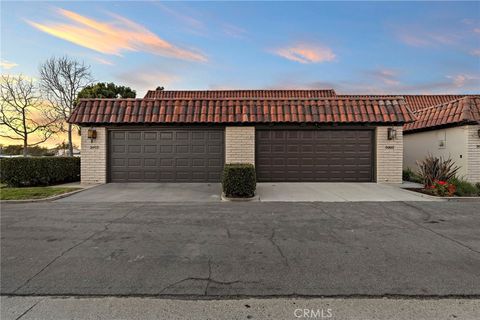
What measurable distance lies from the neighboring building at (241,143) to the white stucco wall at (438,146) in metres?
2.16

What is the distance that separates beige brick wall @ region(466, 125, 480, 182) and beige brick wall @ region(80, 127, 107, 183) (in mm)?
16251

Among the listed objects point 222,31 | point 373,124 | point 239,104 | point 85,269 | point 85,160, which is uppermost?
point 222,31

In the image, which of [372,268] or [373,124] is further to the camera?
[373,124]

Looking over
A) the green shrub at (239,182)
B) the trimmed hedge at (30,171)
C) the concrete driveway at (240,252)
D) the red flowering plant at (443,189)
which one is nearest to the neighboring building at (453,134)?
the red flowering plant at (443,189)

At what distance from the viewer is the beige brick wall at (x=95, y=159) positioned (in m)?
12.4

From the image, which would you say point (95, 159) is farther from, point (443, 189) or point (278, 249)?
point (443, 189)

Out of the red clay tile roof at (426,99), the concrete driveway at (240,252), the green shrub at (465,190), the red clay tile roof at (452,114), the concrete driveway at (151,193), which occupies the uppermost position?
the red clay tile roof at (426,99)

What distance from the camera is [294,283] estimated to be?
10.7 feet

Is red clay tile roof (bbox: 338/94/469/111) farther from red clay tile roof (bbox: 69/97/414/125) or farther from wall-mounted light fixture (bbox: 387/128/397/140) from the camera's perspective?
wall-mounted light fixture (bbox: 387/128/397/140)

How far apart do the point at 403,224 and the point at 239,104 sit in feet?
29.7

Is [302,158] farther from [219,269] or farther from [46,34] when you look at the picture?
[46,34]

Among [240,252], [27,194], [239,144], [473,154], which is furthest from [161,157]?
[473,154]

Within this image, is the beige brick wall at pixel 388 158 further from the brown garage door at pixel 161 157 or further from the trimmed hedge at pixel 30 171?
the trimmed hedge at pixel 30 171

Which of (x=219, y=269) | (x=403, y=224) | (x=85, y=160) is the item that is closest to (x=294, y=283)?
(x=219, y=269)
